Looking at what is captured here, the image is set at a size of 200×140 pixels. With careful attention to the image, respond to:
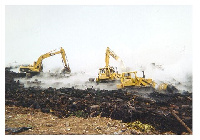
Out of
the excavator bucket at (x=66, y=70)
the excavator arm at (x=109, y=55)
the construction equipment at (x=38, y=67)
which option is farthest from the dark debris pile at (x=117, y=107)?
the excavator bucket at (x=66, y=70)

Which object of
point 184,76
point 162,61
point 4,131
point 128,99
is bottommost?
point 4,131

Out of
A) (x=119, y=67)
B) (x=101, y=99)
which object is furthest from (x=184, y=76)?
(x=101, y=99)

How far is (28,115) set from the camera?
343 inches

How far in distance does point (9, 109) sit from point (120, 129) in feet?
16.8

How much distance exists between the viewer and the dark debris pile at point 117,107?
7.70 meters

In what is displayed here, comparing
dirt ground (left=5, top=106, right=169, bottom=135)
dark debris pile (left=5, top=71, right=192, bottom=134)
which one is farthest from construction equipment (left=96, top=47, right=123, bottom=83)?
dirt ground (left=5, top=106, right=169, bottom=135)

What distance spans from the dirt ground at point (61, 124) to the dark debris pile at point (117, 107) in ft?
1.14

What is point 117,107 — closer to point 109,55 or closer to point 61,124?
point 61,124

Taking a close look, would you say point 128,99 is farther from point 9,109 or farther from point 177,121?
point 9,109

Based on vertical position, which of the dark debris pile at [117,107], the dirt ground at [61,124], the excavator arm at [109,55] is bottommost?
the dirt ground at [61,124]

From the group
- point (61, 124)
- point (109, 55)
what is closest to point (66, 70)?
point (109, 55)

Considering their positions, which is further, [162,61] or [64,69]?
[64,69]

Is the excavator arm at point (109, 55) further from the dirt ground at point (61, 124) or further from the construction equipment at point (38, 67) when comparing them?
the dirt ground at point (61, 124)

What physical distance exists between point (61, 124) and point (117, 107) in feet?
7.81
